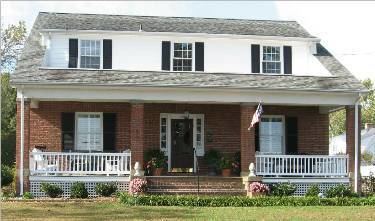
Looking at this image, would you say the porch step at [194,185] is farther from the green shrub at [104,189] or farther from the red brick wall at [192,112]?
the red brick wall at [192,112]

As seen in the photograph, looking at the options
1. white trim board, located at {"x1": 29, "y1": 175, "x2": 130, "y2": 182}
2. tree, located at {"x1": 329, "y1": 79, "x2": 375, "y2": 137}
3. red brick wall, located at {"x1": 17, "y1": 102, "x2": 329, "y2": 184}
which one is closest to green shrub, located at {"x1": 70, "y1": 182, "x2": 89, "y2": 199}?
white trim board, located at {"x1": 29, "y1": 175, "x2": 130, "y2": 182}

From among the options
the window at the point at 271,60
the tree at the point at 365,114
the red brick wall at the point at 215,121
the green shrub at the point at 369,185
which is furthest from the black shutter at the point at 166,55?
the tree at the point at 365,114

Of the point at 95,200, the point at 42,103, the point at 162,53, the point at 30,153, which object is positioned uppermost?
the point at 162,53

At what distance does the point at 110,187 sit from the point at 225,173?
181 inches

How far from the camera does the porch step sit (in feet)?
74.1

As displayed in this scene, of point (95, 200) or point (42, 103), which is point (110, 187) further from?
point (42, 103)

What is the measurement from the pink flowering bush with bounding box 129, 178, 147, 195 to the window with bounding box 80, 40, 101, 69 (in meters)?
5.98

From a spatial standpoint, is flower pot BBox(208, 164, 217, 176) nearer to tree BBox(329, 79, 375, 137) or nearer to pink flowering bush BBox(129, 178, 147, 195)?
pink flowering bush BBox(129, 178, 147, 195)

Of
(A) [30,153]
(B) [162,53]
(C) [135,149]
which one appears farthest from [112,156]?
(B) [162,53]

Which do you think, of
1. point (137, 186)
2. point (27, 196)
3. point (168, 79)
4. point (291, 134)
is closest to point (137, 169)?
point (137, 186)

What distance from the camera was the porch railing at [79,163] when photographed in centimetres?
2273

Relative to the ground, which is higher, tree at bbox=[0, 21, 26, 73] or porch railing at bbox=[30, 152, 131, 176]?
tree at bbox=[0, 21, 26, 73]

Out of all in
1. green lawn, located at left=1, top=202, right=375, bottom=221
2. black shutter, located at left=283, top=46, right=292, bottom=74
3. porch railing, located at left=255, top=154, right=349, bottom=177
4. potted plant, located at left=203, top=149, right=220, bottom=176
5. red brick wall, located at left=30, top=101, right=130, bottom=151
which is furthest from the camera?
black shutter, located at left=283, top=46, right=292, bottom=74

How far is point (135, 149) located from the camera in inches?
896
